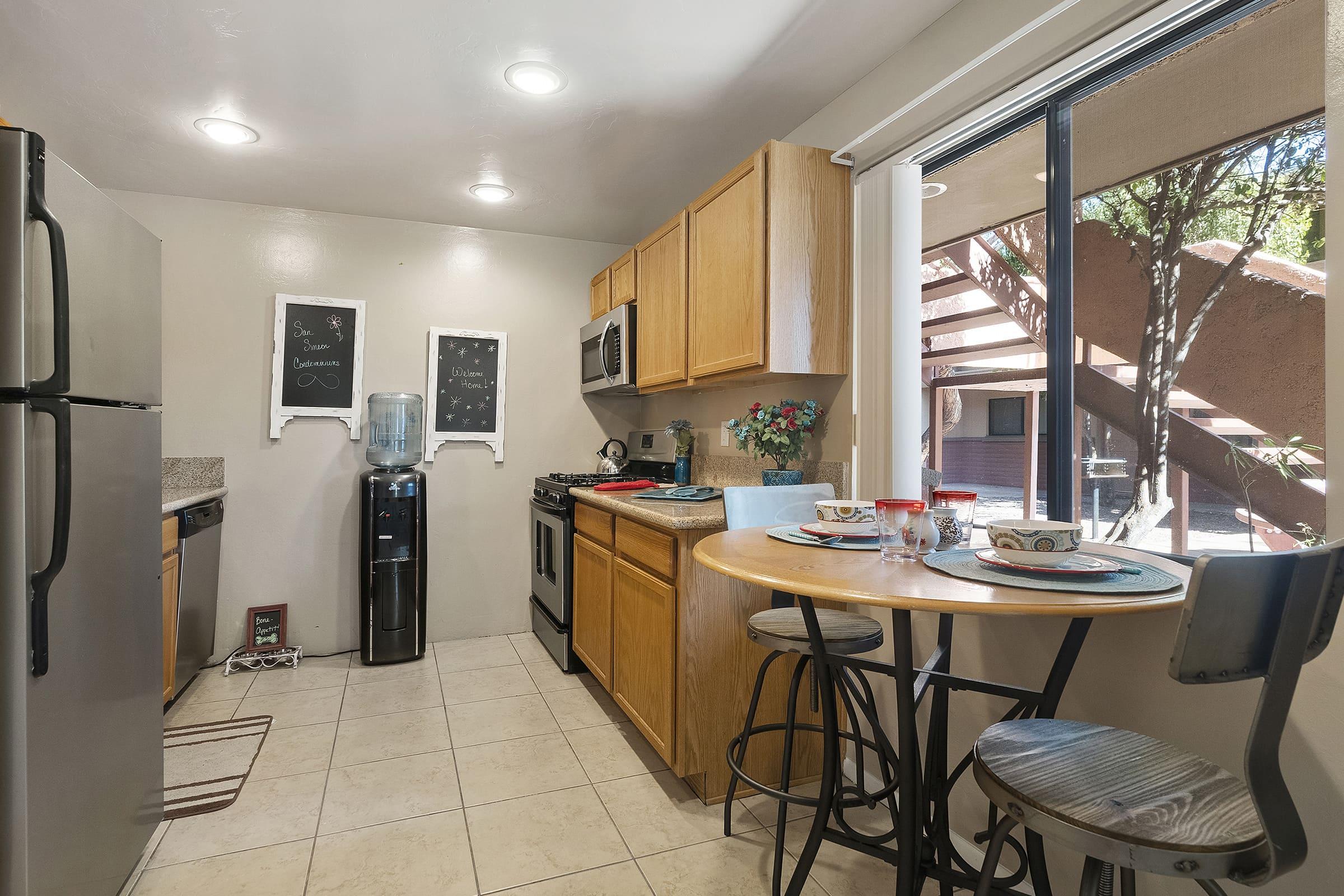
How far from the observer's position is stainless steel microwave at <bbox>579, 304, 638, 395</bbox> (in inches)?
138

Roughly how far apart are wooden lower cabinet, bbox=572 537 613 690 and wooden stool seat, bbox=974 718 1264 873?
1891 millimetres

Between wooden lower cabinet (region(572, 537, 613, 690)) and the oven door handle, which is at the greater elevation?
the oven door handle

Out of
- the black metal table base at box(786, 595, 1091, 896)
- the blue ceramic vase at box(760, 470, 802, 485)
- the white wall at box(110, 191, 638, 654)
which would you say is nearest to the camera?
the black metal table base at box(786, 595, 1091, 896)

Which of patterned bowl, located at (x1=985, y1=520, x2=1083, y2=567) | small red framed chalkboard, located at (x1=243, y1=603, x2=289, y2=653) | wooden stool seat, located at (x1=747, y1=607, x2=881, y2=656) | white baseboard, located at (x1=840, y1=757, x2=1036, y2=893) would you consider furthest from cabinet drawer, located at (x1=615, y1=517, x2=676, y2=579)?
small red framed chalkboard, located at (x1=243, y1=603, x2=289, y2=653)

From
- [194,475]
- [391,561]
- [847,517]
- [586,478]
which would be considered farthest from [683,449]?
[194,475]

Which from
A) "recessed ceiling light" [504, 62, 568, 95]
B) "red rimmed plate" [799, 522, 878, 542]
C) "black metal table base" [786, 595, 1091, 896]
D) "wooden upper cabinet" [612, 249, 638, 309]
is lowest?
"black metal table base" [786, 595, 1091, 896]

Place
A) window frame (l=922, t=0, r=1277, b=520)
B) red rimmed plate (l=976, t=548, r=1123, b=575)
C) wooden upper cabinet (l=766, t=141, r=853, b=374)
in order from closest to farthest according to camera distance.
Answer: red rimmed plate (l=976, t=548, r=1123, b=575) < window frame (l=922, t=0, r=1277, b=520) < wooden upper cabinet (l=766, t=141, r=853, b=374)

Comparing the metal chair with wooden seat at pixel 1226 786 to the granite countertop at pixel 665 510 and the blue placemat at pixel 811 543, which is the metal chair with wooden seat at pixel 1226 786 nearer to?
the blue placemat at pixel 811 543

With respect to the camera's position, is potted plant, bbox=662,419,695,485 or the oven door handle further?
potted plant, bbox=662,419,695,485

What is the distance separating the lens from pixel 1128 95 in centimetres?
166

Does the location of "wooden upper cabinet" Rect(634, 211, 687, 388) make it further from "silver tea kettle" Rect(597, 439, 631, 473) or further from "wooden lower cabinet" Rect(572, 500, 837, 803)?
"wooden lower cabinet" Rect(572, 500, 837, 803)

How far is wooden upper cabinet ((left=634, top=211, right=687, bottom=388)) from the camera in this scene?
2.95 m

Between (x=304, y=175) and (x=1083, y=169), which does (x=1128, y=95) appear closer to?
(x=1083, y=169)

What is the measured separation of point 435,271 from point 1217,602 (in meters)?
3.87
